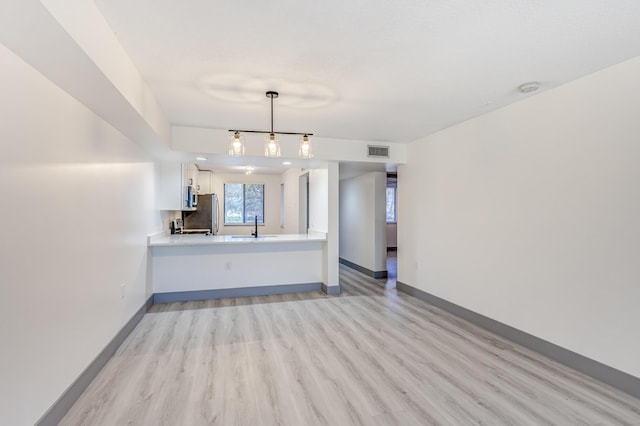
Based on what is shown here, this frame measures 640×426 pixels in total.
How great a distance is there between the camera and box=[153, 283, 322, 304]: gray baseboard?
4.37 metres

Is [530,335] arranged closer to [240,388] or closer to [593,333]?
[593,333]

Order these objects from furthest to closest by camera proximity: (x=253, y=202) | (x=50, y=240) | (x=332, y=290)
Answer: (x=253, y=202)
(x=332, y=290)
(x=50, y=240)

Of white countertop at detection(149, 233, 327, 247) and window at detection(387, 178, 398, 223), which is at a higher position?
window at detection(387, 178, 398, 223)

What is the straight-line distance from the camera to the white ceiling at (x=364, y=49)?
1.70m

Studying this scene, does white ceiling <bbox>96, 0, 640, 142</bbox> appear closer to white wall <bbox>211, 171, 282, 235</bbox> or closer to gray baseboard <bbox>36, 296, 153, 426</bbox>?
gray baseboard <bbox>36, 296, 153, 426</bbox>

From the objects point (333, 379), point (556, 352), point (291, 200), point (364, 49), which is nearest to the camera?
point (364, 49)

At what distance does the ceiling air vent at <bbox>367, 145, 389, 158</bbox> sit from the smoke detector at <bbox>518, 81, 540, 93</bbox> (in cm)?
211

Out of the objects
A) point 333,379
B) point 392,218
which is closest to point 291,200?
point 392,218

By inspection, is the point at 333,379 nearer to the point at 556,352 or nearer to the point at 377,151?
the point at 556,352

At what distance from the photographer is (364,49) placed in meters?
2.11

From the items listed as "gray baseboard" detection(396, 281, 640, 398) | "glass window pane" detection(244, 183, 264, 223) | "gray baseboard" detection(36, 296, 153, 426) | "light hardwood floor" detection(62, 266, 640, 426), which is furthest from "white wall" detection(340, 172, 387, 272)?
"gray baseboard" detection(36, 296, 153, 426)

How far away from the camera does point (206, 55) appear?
2.19m

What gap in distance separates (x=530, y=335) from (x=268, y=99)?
11.1 ft

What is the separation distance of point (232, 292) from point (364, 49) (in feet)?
12.4
